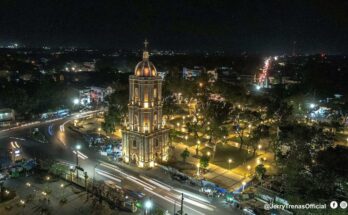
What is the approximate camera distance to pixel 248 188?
120 feet

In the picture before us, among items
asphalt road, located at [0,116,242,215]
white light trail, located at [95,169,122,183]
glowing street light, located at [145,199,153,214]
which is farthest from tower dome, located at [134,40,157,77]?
glowing street light, located at [145,199,153,214]

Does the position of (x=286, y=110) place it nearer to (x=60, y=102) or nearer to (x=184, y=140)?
(x=184, y=140)

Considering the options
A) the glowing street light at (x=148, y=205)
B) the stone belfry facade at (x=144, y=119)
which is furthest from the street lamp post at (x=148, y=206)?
the stone belfry facade at (x=144, y=119)

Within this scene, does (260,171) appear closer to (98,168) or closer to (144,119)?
(144,119)

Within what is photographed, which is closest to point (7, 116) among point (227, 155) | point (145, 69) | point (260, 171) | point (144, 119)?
point (144, 119)

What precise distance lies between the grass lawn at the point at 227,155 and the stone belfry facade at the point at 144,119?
8.59 m

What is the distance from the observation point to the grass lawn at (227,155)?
43.9m

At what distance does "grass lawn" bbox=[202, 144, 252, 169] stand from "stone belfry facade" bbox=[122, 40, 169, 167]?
8591 mm

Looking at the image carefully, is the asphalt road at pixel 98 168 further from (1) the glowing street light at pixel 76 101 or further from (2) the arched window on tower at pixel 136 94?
(1) the glowing street light at pixel 76 101

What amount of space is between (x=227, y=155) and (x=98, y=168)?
18.5 meters

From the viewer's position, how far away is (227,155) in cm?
4681

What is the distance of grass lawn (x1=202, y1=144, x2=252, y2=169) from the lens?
43875 mm

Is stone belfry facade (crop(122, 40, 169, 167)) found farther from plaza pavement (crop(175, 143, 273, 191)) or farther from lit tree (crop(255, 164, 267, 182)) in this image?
lit tree (crop(255, 164, 267, 182))

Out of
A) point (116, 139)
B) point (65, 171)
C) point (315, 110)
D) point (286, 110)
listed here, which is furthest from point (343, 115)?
point (65, 171)
